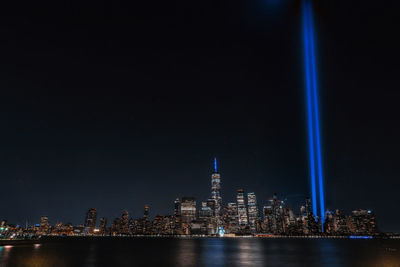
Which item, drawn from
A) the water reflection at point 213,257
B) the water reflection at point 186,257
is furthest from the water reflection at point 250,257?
the water reflection at point 186,257

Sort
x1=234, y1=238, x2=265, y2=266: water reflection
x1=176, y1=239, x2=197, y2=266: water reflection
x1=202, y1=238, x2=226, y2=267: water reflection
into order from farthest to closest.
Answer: x1=176, y1=239, x2=197, y2=266: water reflection < x1=202, y1=238, x2=226, y2=267: water reflection < x1=234, y1=238, x2=265, y2=266: water reflection

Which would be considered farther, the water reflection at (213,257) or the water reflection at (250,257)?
the water reflection at (213,257)

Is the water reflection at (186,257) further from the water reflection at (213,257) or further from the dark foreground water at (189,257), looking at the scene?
the water reflection at (213,257)

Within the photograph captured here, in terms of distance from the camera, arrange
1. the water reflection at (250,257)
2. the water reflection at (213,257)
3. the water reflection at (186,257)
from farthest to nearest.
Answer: the water reflection at (186,257) → the water reflection at (213,257) → the water reflection at (250,257)

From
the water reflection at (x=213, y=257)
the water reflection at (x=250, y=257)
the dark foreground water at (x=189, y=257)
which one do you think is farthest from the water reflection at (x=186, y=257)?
the water reflection at (x=250, y=257)

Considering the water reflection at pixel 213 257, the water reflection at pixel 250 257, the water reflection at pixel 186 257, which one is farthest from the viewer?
the water reflection at pixel 186 257

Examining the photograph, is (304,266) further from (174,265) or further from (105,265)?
(105,265)

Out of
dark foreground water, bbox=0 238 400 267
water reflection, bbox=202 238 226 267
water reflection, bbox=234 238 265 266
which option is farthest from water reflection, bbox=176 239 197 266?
water reflection, bbox=234 238 265 266

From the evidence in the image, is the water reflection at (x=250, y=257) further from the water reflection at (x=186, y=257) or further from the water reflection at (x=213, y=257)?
the water reflection at (x=186, y=257)

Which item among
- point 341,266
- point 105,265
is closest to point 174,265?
point 105,265

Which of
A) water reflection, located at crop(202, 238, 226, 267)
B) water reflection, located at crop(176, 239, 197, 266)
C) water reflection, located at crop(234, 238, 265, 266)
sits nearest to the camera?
water reflection, located at crop(234, 238, 265, 266)

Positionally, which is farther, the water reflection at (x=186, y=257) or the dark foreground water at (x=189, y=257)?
the water reflection at (x=186, y=257)

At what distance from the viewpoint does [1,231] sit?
161375mm

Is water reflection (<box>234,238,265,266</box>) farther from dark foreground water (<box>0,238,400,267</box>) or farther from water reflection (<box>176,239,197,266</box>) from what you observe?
water reflection (<box>176,239,197,266</box>)
